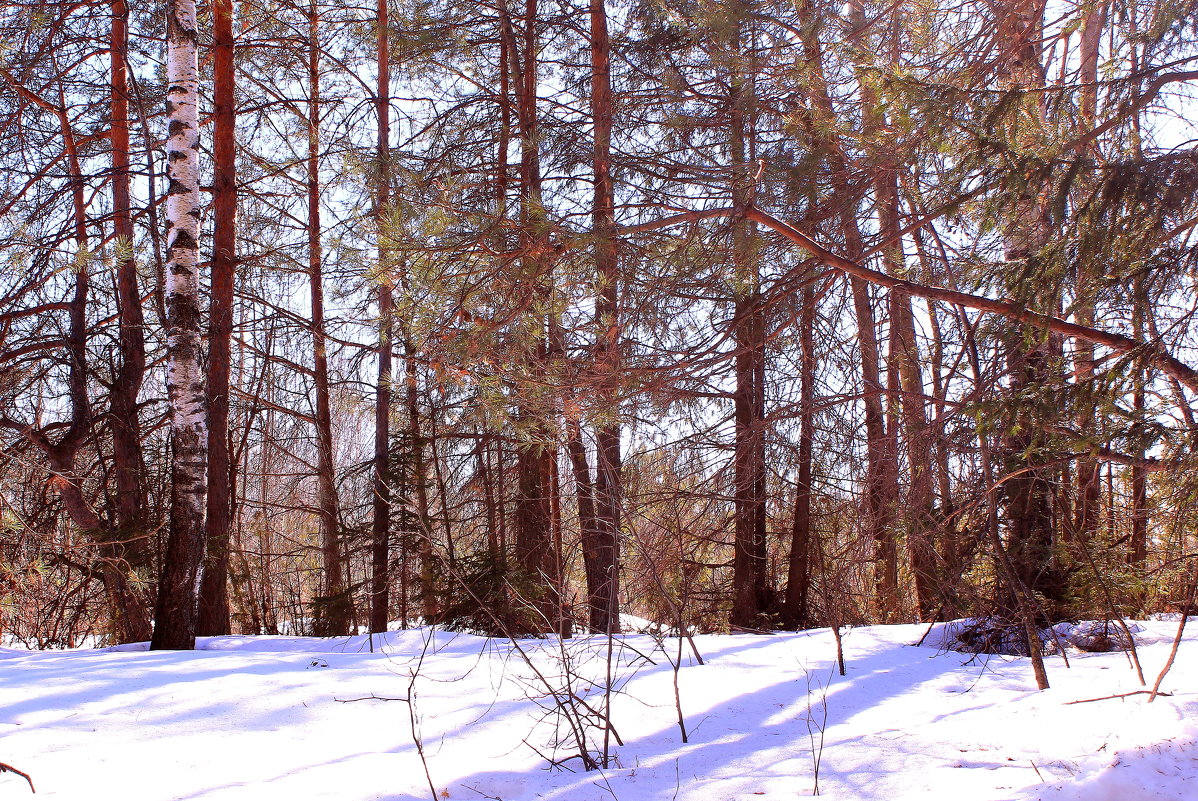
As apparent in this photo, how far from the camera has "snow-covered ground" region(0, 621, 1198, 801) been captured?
7.95 feet

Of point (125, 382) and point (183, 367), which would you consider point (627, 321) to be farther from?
point (125, 382)

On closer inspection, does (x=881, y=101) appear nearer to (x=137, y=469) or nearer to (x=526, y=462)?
(x=526, y=462)

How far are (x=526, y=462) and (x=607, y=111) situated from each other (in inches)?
146

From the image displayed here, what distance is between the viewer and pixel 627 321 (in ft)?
16.2

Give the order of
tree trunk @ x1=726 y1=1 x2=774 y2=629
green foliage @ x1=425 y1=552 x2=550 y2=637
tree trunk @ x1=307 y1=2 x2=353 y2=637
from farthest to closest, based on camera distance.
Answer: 1. tree trunk @ x1=307 y1=2 x2=353 y2=637
2. green foliage @ x1=425 y1=552 x2=550 y2=637
3. tree trunk @ x1=726 y1=1 x2=774 y2=629

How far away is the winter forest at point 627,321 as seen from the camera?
3.40m

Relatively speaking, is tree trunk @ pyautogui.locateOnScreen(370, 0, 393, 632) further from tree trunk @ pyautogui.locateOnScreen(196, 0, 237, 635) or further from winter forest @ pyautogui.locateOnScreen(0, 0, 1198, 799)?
tree trunk @ pyautogui.locateOnScreen(196, 0, 237, 635)

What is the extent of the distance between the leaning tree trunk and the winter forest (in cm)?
3

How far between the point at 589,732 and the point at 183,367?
3935 mm

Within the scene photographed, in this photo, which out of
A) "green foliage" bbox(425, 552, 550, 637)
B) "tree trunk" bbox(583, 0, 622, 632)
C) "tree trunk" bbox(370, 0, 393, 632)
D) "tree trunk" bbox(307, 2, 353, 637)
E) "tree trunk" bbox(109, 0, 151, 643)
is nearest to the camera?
"tree trunk" bbox(583, 0, 622, 632)

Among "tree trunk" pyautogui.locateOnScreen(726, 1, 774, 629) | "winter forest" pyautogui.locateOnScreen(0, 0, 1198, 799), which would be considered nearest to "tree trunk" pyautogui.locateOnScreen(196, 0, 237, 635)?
"winter forest" pyautogui.locateOnScreen(0, 0, 1198, 799)

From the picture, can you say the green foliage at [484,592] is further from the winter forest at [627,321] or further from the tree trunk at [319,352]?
the tree trunk at [319,352]

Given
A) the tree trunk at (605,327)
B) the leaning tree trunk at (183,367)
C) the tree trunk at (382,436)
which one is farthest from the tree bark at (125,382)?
the tree trunk at (605,327)

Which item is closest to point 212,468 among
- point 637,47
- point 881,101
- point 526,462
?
point 526,462
